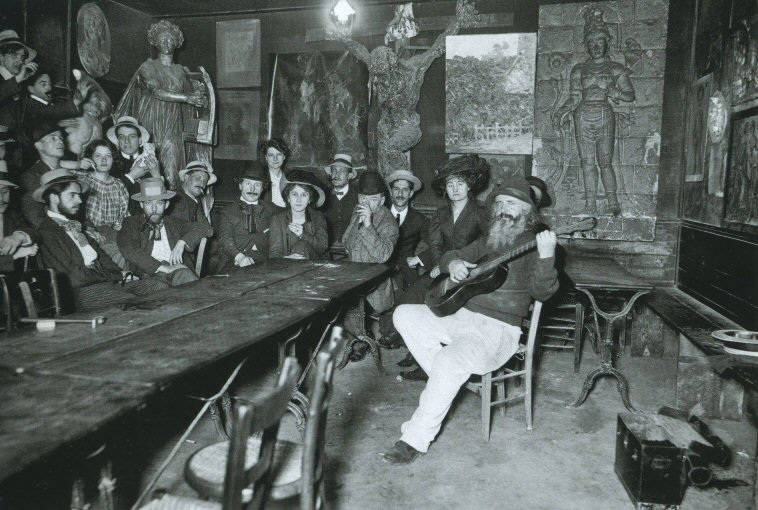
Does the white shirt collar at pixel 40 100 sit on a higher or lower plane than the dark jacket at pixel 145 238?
higher

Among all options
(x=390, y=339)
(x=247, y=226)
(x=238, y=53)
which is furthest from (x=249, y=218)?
(x=238, y=53)

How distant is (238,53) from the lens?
8.17 m

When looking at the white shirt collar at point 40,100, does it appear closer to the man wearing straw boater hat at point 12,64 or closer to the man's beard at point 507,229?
the man wearing straw boater hat at point 12,64

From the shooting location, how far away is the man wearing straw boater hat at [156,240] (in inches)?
225

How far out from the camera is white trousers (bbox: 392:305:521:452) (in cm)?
362

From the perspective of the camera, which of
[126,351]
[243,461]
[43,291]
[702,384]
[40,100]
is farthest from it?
[40,100]

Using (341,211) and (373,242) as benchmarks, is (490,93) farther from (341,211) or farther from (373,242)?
(373,242)

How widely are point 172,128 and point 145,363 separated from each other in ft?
20.4

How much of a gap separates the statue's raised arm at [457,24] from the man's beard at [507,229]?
3.76m

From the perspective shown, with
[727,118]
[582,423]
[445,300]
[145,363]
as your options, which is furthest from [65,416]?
[727,118]

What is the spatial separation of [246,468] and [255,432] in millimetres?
588

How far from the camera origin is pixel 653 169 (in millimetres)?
6738

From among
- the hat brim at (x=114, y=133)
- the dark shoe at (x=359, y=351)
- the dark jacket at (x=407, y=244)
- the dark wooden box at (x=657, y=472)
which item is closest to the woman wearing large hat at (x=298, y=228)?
the dark jacket at (x=407, y=244)

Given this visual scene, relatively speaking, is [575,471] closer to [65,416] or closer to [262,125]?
[65,416]
